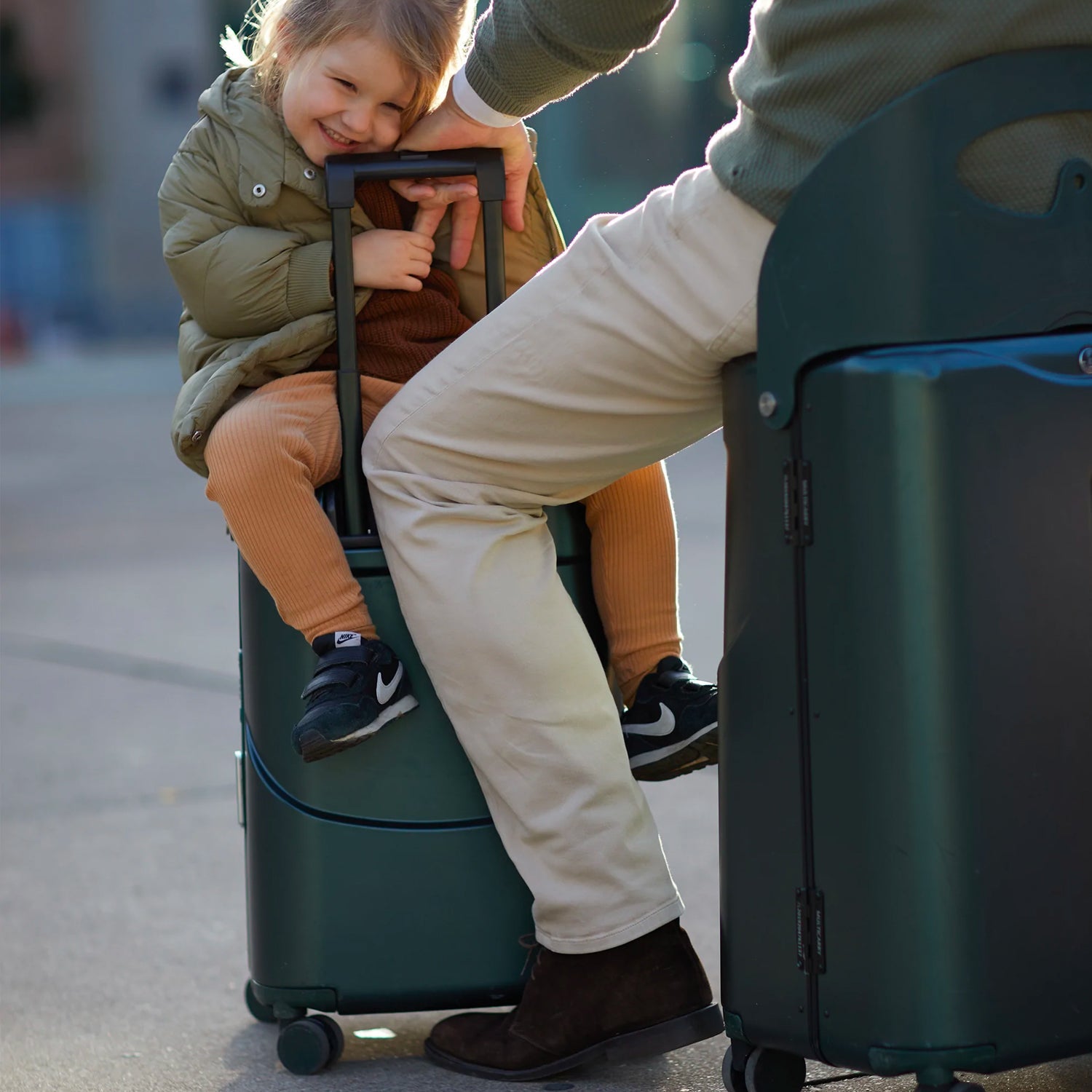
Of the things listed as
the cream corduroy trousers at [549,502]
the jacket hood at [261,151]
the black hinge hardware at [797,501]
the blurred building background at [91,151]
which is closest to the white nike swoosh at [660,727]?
the cream corduroy trousers at [549,502]

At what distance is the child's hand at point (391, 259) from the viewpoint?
2.14 m

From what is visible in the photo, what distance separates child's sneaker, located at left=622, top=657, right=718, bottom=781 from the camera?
204 centimetres

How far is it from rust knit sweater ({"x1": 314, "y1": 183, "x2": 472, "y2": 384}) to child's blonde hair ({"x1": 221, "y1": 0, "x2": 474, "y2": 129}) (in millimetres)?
139

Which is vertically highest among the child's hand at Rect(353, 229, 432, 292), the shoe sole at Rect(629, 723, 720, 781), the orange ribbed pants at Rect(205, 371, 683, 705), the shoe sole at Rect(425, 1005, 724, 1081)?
the child's hand at Rect(353, 229, 432, 292)

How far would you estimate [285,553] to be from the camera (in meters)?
1.98

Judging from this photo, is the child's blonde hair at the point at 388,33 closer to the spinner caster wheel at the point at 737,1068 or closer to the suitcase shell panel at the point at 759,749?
the suitcase shell panel at the point at 759,749

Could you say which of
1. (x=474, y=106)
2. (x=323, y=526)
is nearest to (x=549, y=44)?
(x=474, y=106)

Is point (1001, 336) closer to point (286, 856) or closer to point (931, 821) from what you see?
point (931, 821)

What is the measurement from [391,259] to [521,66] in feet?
1.07

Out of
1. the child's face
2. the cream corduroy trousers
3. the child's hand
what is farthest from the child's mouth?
the cream corduroy trousers

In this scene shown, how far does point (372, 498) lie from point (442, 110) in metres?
0.52

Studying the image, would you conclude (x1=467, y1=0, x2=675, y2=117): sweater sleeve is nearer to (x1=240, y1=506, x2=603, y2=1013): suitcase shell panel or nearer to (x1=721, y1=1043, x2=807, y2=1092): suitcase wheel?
(x1=240, y1=506, x2=603, y2=1013): suitcase shell panel

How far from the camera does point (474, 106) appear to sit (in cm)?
204

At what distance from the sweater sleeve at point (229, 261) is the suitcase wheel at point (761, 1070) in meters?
1.06
